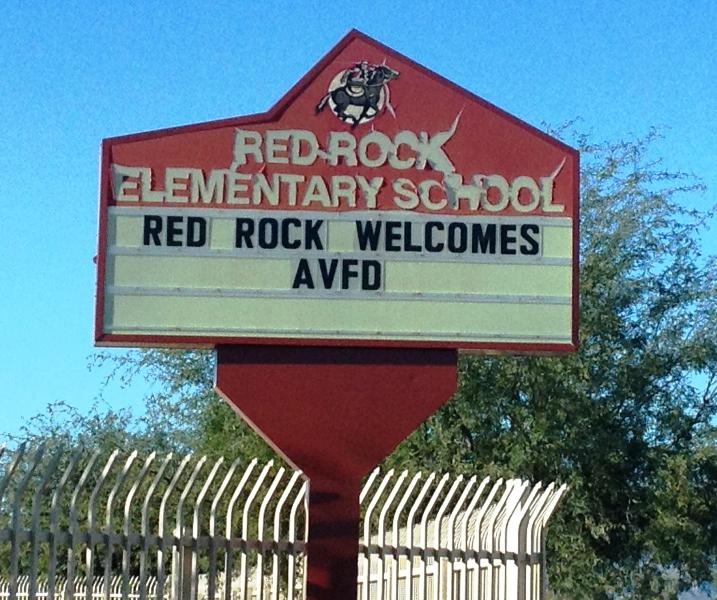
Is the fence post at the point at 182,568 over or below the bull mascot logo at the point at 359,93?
below

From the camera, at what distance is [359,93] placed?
40.3ft

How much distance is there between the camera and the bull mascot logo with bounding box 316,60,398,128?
40.2ft

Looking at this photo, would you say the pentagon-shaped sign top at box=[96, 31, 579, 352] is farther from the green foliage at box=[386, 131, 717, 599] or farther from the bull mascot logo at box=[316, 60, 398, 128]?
the green foliage at box=[386, 131, 717, 599]

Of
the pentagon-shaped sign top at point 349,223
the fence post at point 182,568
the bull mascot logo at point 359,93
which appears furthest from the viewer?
the bull mascot logo at point 359,93

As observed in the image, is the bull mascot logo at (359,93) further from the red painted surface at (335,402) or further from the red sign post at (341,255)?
the red painted surface at (335,402)

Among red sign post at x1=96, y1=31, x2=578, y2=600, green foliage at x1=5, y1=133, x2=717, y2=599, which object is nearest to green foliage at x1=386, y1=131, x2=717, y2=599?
green foliage at x1=5, y1=133, x2=717, y2=599

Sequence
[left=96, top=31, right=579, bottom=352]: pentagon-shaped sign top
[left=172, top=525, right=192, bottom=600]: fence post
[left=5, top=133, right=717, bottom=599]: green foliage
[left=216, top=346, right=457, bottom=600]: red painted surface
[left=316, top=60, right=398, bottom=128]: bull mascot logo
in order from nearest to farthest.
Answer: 1. [left=172, top=525, right=192, bottom=600]: fence post
2. [left=216, top=346, right=457, bottom=600]: red painted surface
3. [left=96, top=31, right=579, bottom=352]: pentagon-shaped sign top
4. [left=316, top=60, right=398, bottom=128]: bull mascot logo
5. [left=5, top=133, right=717, bottom=599]: green foliage

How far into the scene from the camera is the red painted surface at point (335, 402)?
38.4ft

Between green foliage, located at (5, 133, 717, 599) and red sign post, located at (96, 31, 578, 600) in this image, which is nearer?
red sign post, located at (96, 31, 578, 600)

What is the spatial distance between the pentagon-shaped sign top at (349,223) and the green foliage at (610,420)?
21.5ft

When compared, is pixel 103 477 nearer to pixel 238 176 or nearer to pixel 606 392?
pixel 238 176

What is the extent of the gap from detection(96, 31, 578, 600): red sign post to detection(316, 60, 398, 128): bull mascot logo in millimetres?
12

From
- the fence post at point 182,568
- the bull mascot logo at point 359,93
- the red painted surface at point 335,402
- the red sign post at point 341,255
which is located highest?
the bull mascot logo at point 359,93

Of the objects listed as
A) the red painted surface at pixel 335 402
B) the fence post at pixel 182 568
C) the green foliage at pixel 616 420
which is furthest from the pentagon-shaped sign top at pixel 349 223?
the green foliage at pixel 616 420
